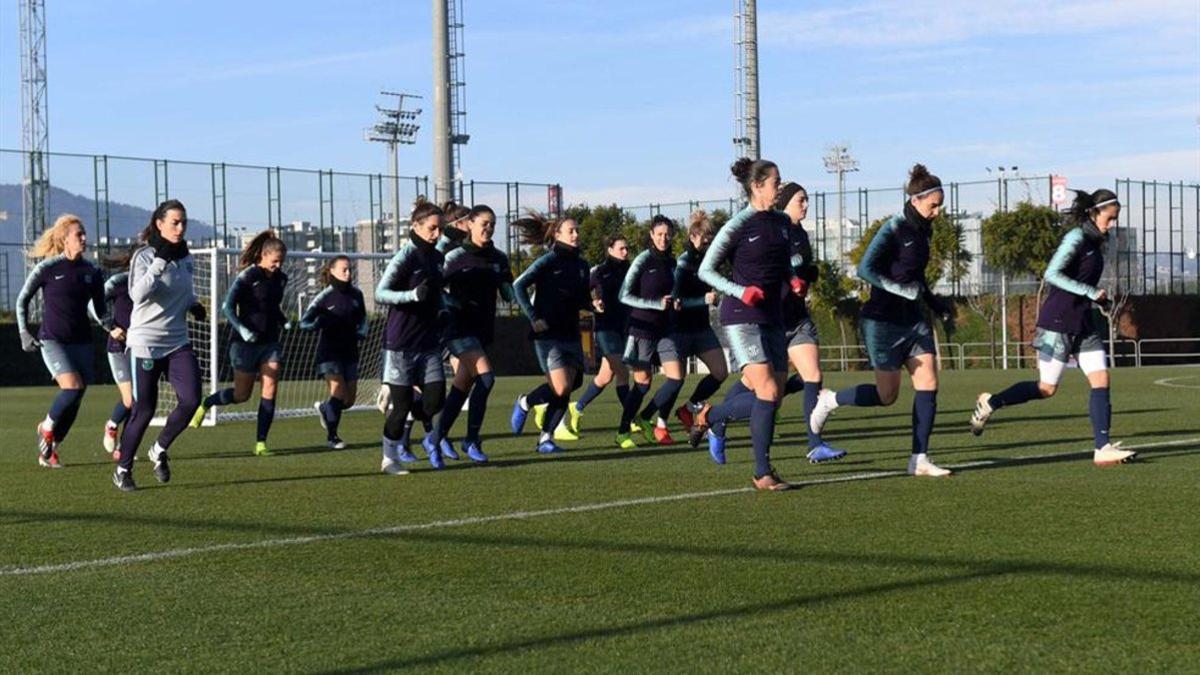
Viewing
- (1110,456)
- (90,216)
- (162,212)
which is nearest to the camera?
(162,212)

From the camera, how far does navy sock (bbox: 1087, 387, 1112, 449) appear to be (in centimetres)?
1159

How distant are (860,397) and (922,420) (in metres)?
1.38

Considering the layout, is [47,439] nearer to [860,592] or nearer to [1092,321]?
[1092,321]

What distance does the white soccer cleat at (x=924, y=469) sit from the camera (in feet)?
35.2

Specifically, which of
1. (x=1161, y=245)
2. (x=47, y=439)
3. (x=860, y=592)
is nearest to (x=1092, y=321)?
(x=860, y=592)

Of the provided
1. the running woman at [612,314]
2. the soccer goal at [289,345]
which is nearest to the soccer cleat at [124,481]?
the running woman at [612,314]

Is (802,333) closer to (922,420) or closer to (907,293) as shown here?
(907,293)

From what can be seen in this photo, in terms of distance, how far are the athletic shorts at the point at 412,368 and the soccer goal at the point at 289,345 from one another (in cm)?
724

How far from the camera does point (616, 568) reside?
6.96 metres

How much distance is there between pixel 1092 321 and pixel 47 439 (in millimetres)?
8152

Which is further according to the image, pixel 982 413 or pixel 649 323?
pixel 649 323

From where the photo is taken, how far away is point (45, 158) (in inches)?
2140

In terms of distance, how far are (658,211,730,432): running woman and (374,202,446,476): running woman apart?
3.01 m

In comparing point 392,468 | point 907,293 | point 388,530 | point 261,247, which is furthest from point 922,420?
point 261,247
